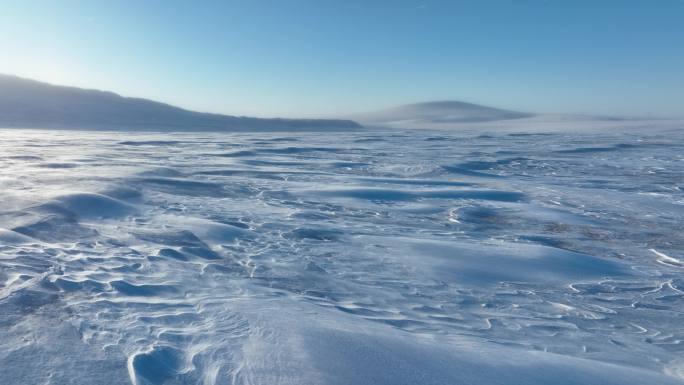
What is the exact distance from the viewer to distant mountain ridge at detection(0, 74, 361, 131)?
50.4 ft

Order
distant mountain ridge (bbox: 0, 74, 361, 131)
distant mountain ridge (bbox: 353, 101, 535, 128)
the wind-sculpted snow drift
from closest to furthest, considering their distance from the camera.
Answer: the wind-sculpted snow drift < distant mountain ridge (bbox: 0, 74, 361, 131) < distant mountain ridge (bbox: 353, 101, 535, 128)

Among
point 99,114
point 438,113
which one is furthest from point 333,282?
point 438,113

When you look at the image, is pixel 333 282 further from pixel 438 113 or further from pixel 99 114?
pixel 438 113

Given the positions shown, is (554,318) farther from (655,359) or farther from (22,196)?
(22,196)

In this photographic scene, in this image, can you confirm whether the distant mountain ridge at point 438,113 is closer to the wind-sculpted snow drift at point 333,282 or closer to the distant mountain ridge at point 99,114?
the distant mountain ridge at point 99,114

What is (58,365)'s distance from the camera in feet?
4.61

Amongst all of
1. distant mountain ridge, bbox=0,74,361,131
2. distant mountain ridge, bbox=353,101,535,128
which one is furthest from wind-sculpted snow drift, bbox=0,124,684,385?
distant mountain ridge, bbox=353,101,535,128

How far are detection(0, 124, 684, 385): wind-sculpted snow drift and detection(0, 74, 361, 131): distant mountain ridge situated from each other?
11510 millimetres

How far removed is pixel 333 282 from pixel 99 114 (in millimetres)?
16982

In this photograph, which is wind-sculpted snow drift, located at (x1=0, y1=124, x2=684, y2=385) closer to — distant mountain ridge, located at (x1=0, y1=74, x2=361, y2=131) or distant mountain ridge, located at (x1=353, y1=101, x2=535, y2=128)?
distant mountain ridge, located at (x1=0, y1=74, x2=361, y2=131)

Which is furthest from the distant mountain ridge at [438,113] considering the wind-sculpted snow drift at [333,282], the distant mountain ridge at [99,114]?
the wind-sculpted snow drift at [333,282]

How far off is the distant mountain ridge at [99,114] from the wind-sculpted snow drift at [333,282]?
1151 cm

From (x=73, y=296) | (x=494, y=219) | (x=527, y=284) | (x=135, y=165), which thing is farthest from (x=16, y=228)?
(x=135, y=165)

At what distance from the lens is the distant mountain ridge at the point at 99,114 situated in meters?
15.4
